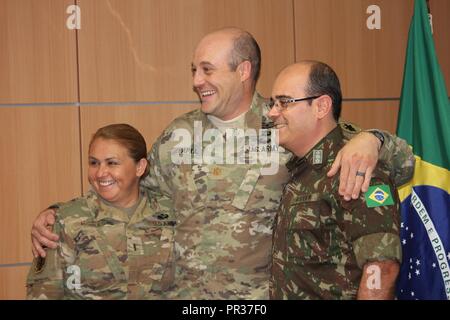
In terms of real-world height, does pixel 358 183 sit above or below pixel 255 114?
below

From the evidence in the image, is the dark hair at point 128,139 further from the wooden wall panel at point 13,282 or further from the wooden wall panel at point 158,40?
the wooden wall panel at point 13,282

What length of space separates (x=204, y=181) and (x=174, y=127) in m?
0.33

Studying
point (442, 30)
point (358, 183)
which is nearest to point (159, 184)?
point (358, 183)

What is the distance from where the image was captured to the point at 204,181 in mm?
2682

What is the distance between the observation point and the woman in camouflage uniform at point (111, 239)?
2.49 m

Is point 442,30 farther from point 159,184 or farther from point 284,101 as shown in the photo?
point 159,184

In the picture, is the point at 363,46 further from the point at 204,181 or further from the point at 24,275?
the point at 24,275

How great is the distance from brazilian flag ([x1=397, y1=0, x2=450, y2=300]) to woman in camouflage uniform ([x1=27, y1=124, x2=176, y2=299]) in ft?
3.72

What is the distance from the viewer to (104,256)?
100 inches

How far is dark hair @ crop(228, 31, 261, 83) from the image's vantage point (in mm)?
2676

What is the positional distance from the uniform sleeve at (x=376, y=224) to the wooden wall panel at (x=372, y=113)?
4.06 ft

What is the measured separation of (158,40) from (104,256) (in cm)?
120

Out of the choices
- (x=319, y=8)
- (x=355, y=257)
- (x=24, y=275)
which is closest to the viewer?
(x=355, y=257)

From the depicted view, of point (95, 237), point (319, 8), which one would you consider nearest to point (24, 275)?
point (95, 237)
